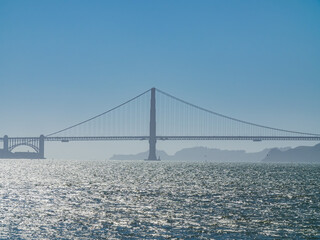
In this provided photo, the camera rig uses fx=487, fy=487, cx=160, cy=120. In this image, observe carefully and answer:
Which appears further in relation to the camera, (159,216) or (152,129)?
(152,129)

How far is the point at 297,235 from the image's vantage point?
80.6ft

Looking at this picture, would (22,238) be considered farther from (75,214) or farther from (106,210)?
(106,210)

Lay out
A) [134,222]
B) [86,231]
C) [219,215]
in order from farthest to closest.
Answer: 1. [219,215]
2. [134,222]
3. [86,231]

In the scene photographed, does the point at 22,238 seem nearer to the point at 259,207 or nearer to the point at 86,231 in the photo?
the point at 86,231

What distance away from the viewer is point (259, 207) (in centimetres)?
3562

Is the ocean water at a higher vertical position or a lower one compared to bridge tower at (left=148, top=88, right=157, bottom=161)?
lower

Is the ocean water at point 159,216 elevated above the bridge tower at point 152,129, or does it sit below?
below

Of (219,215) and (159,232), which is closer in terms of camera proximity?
(159,232)

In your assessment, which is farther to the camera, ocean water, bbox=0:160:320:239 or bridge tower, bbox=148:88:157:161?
bridge tower, bbox=148:88:157:161

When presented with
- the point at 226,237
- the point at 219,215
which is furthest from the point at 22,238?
the point at 219,215

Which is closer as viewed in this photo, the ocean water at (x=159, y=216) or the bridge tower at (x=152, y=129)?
the ocean water at (x=159, y=216)

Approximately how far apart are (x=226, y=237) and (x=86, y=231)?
24.0 ft

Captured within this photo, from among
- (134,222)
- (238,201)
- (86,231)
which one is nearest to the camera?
(86,231)

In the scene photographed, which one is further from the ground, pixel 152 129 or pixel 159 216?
pixel 152 129
